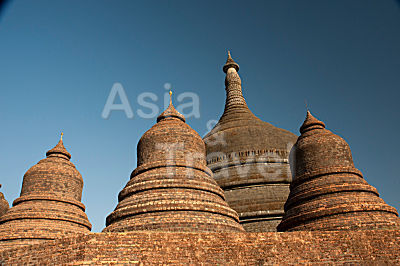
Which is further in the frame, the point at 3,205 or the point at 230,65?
the point at 230,65

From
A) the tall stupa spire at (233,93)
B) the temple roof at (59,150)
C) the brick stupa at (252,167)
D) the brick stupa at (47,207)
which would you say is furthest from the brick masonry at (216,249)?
the tall stupa spire at (233,93)

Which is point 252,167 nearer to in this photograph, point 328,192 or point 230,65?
point 328,192

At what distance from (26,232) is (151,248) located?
837 cm

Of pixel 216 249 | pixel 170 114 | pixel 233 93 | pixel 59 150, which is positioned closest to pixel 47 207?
pixel 59 150

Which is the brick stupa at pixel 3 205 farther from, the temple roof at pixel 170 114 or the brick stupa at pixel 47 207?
the temple roof at pixel 170 114

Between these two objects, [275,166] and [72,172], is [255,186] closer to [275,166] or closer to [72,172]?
[275,166]

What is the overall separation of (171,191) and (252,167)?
969 cm

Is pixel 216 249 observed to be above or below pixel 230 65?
below

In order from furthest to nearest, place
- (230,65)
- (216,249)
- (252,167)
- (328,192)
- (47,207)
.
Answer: (230,65)
(252,167)
(47,207)
(328,192)
(216,249)

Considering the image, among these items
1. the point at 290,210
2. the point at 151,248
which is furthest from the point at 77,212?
the point at 290,210

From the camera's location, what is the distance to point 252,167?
2227 centimetres

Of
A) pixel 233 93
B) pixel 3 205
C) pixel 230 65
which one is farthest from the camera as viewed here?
pixel 230 65

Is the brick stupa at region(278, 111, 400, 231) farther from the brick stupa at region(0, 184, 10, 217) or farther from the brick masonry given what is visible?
the brick stupa at region(0, 184, 10, 217)

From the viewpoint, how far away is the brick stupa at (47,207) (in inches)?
603
